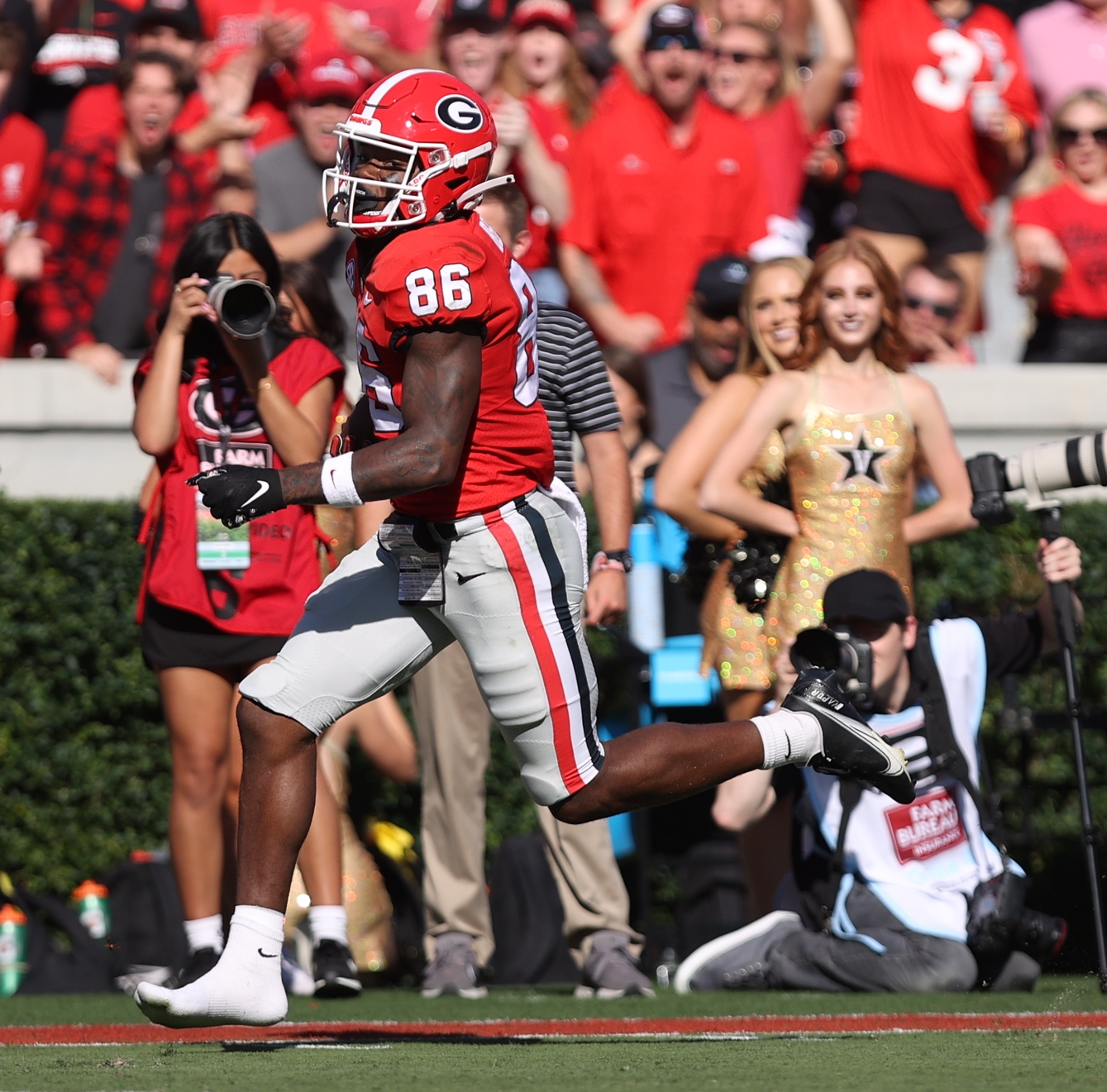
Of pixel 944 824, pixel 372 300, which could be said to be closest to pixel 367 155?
pixel 372 300

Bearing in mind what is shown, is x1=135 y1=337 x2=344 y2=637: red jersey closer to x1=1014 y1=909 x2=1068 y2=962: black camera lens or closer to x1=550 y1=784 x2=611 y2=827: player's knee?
x1=550 y1=784 x2=611 y2=827: player's knee

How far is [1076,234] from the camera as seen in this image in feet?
32.2

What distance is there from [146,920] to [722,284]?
307 centimetres

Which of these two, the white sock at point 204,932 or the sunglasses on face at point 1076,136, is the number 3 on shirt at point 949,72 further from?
the white sock at point 204,932

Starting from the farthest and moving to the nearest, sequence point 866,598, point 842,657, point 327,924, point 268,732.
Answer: point 866,598, point 327,924, point 842,657, point 268,732

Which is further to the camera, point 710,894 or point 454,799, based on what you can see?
point 710,894

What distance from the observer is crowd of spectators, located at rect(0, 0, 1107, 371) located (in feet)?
29.6

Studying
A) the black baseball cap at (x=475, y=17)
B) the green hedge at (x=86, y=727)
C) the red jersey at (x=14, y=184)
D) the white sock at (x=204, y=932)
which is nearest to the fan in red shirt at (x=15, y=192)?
the red jersey at (x=14, y=184)

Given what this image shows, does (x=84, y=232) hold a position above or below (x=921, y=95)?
below

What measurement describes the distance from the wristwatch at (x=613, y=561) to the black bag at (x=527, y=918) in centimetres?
119

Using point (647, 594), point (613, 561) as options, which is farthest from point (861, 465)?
point (647, 594)

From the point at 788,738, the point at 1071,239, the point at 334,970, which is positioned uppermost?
the point at 1071,239

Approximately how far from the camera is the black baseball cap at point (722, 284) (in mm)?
7477

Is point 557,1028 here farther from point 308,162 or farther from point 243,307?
point 308,162
